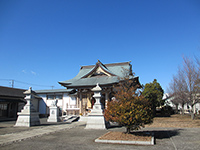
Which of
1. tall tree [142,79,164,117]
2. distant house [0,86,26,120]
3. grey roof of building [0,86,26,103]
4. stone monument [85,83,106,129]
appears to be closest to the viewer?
stone monument [85,83,106,129]

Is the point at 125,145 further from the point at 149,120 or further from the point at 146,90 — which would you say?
the point at 146,90

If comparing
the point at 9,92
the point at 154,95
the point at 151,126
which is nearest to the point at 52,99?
the point at 9,92

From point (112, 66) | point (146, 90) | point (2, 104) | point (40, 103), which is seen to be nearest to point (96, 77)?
point (112, 66)

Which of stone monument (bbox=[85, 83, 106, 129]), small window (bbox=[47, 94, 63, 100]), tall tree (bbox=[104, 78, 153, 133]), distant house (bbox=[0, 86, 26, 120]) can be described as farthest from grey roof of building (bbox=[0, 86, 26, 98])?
tall tree (bbox=[104, 78, 153, 133])

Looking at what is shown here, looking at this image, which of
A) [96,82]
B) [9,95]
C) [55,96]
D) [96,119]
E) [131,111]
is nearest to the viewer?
[131,111]

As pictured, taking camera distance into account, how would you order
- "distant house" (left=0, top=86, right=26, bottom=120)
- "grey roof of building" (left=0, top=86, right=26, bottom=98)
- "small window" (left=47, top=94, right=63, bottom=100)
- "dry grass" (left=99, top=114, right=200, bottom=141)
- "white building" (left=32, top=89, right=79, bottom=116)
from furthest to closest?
"small window" (left=47, top=94, right=63, bottom=100) → "white building" (left=32, top=89, right=79, bottom=116) → "distant house" (left=0, top=86, right=26, bottom=120) → "grey roof of building" (left=0, top=86, right=26, bottom=98) → "dry grass" (left=99, top=114, right=200, bottom=141)

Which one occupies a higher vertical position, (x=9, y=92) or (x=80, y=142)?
(x=9, y=92)

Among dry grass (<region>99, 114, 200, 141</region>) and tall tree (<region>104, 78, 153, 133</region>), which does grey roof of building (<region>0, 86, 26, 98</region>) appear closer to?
dry grass (<region>99, 114, 200, 141</region>)

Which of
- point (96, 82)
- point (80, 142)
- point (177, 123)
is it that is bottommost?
point (177, 123)

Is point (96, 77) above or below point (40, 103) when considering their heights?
above

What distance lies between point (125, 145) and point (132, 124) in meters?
A: 1.30

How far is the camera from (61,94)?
30.2m

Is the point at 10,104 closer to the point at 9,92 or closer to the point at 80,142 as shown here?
the point at 9,92

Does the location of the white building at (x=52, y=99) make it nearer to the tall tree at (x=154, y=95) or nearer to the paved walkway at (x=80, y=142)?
the tall tree at (x=154, y=95)
